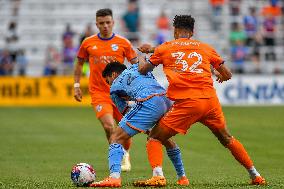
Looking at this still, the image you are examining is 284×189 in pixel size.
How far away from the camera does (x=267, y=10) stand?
36.4 meters

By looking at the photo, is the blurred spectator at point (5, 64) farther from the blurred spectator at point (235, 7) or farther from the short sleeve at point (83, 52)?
the short sleeve at point (83, 52)

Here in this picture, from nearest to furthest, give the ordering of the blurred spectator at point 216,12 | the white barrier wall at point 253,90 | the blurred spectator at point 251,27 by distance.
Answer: the white barrier wall at point 253,90, the blurred spectator at point 251,27, the blurred spectator at point 216,12

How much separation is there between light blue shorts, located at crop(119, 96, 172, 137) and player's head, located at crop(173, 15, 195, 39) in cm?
89

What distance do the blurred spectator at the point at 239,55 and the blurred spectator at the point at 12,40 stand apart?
9349 mm

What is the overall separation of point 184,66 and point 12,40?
87.6 feet

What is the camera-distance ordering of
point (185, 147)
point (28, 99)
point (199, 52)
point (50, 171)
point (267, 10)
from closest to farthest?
point (199, 52)
point (50, 171)
point (185, 147)
point (28, 99)
point (267, 10)

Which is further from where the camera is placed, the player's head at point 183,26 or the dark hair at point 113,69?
the dark hair at point 113,69

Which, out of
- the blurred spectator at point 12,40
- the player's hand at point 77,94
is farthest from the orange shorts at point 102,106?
the blurred spectator at point 12,40

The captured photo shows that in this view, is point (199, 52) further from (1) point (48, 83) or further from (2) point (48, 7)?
(2) point (48, 7)

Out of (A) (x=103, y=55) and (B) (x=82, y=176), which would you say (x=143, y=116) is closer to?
(B) (x=82, y=176)

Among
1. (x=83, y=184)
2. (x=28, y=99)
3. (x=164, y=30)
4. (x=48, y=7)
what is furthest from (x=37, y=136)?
(x=48, y=7)

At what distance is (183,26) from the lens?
425 inches

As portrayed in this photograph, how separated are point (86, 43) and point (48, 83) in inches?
733

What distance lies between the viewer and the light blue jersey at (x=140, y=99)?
10.8 metres
